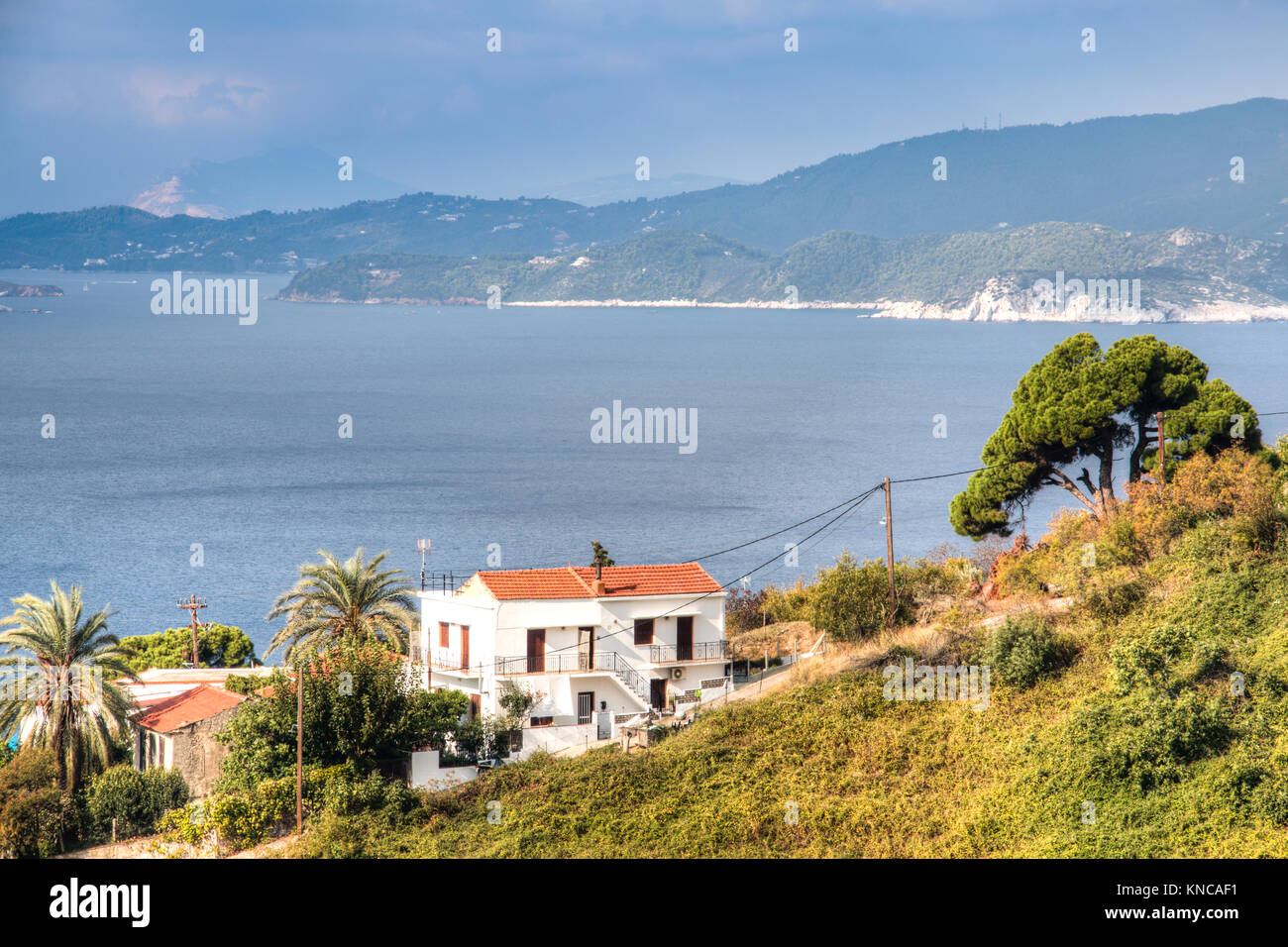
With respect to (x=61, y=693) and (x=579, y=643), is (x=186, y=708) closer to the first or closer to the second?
(x=61, y=693)

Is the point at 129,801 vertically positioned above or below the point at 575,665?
below

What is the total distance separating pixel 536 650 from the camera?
1361 inches

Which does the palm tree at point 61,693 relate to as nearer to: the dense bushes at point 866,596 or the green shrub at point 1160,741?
the dense bushes at point 866,596

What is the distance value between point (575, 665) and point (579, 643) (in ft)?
2.05

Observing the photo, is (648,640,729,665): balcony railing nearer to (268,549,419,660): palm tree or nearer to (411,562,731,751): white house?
(411,562,731,751): white house

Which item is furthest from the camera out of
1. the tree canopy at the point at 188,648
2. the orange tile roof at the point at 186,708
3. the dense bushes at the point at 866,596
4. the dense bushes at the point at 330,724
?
the tree canopy at the point at 188,648

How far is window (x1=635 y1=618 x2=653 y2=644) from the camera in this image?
117ft

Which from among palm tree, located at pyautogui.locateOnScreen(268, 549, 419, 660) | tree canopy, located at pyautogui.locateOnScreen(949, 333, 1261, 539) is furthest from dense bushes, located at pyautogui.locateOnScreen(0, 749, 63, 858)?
tree canopy, located at pyautogui.locateOnScreen(949, 333, 1261, 539)

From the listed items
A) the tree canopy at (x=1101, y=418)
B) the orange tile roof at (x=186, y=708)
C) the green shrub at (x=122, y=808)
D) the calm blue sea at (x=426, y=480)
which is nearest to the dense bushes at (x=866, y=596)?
the tree canopy at (x=1101, y=418)

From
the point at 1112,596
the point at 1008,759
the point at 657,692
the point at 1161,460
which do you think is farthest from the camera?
the point at 1161,460

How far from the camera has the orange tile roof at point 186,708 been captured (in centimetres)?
3350

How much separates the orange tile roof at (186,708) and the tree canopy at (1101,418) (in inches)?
938

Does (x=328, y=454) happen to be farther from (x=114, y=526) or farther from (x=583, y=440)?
(x=114, y=526)

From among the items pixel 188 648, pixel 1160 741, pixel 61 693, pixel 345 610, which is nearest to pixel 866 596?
pixel 1160 741
